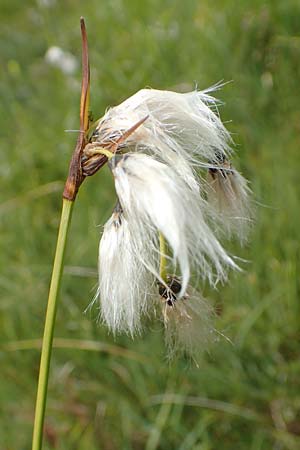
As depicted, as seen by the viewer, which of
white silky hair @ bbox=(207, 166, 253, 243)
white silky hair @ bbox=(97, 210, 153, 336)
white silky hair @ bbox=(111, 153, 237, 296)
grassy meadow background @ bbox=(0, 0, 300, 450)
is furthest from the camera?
grassy meadow background @ bbox=(0, 0, 300, 450)

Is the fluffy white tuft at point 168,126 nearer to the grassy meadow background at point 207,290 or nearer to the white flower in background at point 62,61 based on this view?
the grassy meadow background at point 207,290

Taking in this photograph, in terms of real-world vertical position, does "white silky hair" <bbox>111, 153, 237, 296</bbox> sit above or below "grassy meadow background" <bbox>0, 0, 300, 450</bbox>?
above

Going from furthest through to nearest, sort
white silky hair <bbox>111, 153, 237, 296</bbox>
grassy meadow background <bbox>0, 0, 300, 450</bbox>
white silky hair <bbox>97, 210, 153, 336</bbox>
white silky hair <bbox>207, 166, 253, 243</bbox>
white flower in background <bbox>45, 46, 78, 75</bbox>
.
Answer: white flower in background <bbox>45, 46, 78, 75</bbox>, grassy meadow background <bbox>0, 0, 300, 450</bbox>, white silky hair <bbox>207, 166, 253, 243</bbox>, white silky hair <bbox>97, 210, 153, 336</bbox>, white silky hair <bbox>111, 153, 237, 296</bbox>

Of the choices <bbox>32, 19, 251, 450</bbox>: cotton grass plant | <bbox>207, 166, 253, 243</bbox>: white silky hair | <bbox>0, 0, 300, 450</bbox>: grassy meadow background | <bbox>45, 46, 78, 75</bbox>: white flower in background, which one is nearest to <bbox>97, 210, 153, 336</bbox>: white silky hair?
<bbox>32, 19, 251, 450</bbox>: cotton grass plant

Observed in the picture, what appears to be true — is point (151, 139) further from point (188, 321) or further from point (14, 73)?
point (14, 73)

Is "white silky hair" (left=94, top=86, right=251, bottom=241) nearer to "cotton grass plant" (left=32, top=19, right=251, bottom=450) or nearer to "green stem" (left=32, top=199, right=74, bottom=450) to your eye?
"cotton grass plant" (left=32, top=19, right=251, bottom=450)

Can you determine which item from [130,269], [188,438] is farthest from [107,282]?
[188,438]

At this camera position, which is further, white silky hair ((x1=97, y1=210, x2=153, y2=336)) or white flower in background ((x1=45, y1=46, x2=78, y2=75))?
white flower in background ((x1=45, y1=46, x2=78, y2=75))
